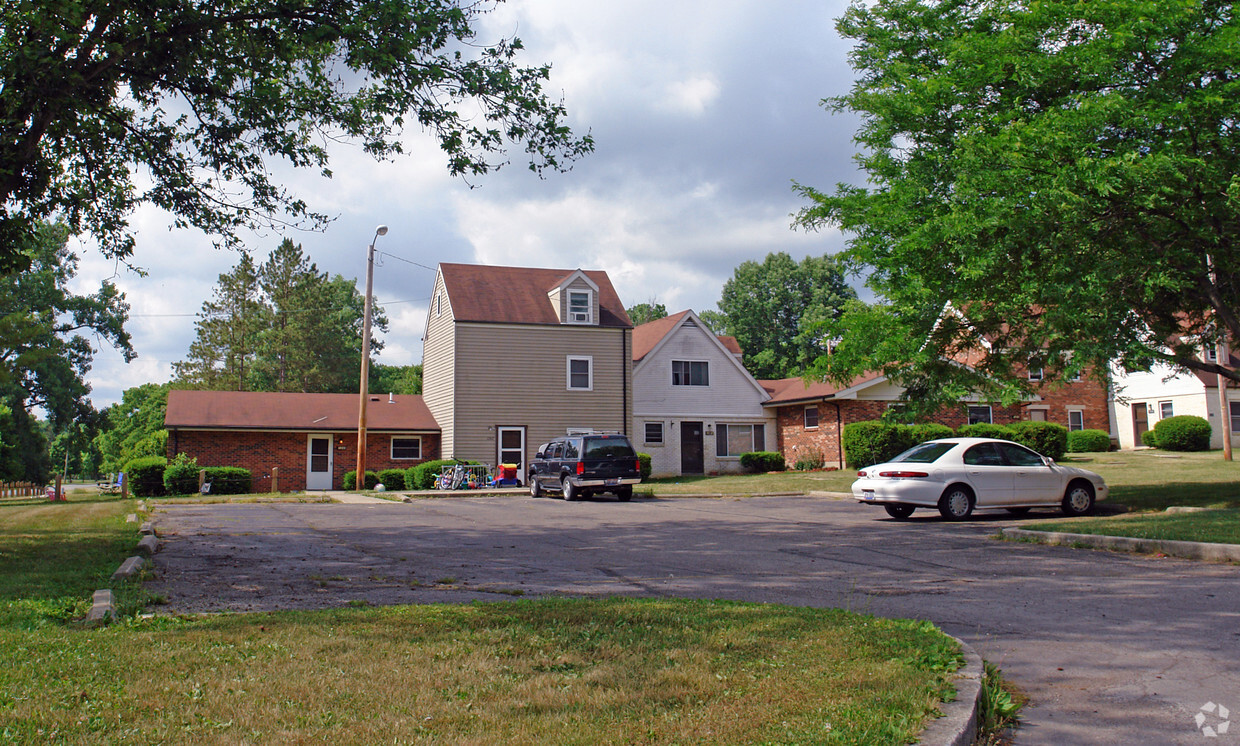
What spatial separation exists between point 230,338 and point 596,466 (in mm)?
48302

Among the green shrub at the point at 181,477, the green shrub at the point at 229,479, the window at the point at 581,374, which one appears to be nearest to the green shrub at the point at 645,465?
the window at the point at 581,374

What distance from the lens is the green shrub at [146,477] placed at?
100 feet

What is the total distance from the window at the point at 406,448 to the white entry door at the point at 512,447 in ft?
12.2

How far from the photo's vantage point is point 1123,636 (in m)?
6.45

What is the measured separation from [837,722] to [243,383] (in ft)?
218

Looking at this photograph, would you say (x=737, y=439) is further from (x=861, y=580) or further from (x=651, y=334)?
(x=861, y=580)

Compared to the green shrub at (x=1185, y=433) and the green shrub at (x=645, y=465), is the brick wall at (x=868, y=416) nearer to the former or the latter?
the green shrub at (x=1185, y=433)

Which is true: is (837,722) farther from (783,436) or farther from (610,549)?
(783,436)

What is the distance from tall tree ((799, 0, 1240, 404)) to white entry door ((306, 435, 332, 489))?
22.5 m

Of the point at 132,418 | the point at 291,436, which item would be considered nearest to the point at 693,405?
the point at 291,436

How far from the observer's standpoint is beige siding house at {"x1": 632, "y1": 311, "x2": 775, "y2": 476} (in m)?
37.8

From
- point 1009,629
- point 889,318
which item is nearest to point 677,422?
point 889,318

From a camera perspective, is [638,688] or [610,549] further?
[610,549]

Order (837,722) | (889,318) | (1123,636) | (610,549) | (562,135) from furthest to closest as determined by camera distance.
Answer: (889,318)
(562,135)
(610,549)
(1123,636)
(837,722)
